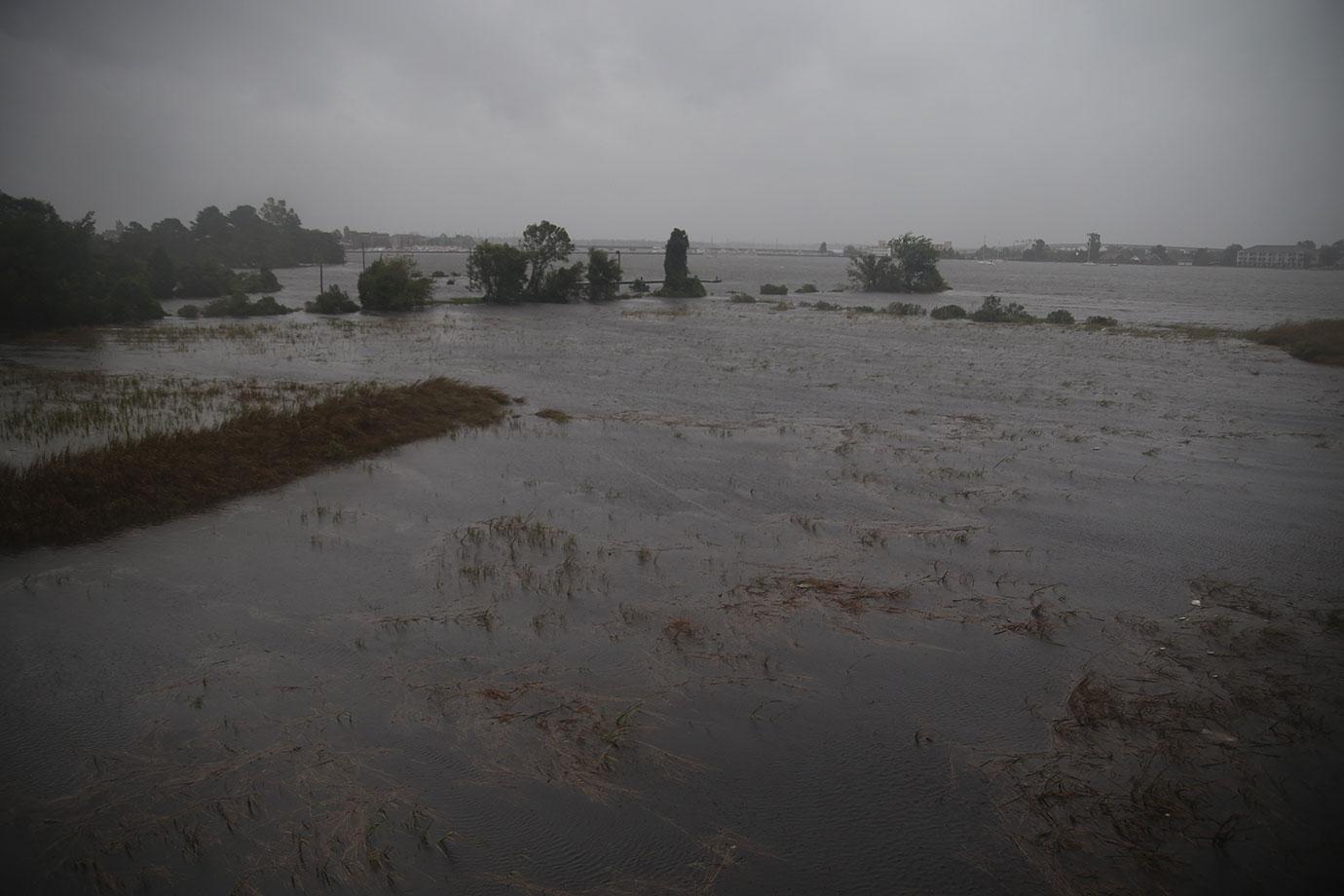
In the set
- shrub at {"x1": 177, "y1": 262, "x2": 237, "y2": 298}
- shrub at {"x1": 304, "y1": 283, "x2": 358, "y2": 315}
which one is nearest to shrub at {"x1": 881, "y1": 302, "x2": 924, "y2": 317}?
shrub at {"x1": 304, "y1": 283, "x2": 358, "y2": 315}

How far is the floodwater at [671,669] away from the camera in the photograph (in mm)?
5020

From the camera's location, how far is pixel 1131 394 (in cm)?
2241

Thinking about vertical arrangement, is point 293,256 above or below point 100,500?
above

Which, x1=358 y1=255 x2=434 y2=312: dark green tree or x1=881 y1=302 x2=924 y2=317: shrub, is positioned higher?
x1=358 y1=255 x2=434 y2=312: dark green tree

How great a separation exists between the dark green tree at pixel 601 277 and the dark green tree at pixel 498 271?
235 inches

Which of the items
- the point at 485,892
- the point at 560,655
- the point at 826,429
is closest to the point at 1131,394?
the point at 826,429

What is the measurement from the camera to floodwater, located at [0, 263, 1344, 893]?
16.5ft

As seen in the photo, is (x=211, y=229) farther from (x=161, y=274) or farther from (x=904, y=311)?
(x=904, y=311)

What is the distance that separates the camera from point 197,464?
39.0ft

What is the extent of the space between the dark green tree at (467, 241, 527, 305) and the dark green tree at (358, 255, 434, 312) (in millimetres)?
6447

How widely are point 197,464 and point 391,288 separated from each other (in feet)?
131

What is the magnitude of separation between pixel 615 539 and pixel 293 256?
5896 inches

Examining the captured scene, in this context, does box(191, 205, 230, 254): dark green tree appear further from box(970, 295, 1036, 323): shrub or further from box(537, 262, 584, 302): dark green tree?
box(970, 295, 1036, 323): shrub

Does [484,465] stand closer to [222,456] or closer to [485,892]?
[222,456]
